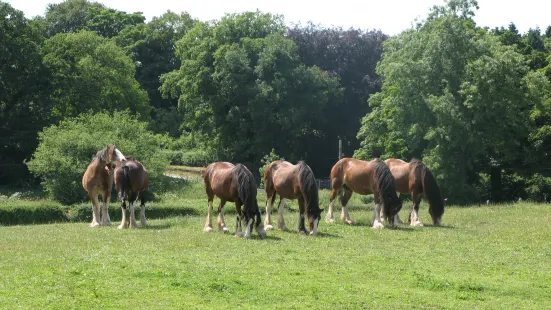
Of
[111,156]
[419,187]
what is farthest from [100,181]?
[419,187]

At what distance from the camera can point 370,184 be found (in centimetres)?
2562

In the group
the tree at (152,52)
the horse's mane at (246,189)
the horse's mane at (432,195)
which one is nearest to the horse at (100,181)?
the horse's mane at (246,189)

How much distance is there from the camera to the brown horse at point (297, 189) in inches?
877

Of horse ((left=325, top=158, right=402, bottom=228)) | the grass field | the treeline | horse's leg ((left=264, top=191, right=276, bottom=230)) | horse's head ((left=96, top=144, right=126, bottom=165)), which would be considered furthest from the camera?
the treeline

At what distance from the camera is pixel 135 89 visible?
69.8m

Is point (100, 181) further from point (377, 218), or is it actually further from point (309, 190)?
point (377, 218)

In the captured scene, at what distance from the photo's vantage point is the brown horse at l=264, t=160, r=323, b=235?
22.3m

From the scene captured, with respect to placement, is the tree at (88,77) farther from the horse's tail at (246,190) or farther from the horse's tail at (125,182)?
the horse's tail at (246,190)

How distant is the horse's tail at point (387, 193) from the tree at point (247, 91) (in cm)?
3786

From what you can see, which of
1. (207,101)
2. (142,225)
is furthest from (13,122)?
(142,225)

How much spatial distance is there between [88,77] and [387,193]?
4073cm

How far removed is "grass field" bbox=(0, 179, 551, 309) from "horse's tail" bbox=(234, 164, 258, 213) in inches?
40.5

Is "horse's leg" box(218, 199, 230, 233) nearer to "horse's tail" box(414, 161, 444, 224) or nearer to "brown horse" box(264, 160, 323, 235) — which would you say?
"brown horse" box(264, 160, 323, 235)

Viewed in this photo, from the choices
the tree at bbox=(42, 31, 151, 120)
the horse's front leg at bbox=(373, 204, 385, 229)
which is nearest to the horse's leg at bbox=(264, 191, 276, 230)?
the horse's front leg at bbox=(373, 204, 385, 229)
